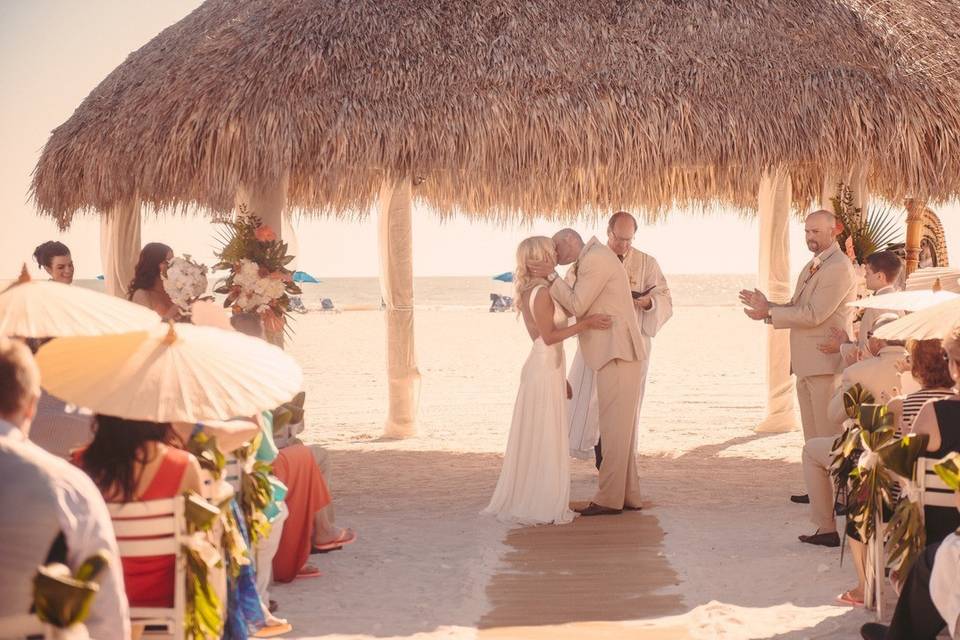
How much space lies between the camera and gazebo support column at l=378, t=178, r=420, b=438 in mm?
11375

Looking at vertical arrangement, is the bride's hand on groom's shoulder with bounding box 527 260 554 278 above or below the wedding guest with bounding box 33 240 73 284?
below

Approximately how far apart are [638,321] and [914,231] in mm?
2077

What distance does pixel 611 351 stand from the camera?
7.35m

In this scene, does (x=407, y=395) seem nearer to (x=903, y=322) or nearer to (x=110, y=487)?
(x=903, y=322)

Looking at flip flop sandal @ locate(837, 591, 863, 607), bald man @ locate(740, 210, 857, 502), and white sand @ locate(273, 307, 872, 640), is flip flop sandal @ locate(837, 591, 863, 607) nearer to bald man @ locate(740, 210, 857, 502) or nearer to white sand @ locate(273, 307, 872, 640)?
white sand @ locate(273, 307, 872, 640)

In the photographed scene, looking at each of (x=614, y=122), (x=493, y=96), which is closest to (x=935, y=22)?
(x=614, y=122)

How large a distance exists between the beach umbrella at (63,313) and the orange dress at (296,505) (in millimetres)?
1993

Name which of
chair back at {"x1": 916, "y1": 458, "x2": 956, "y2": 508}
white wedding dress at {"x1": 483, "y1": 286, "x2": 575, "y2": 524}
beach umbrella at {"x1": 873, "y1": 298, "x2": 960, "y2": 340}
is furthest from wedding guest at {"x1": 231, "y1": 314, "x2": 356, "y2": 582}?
chair back at {"x1": 916, "y1": 458, "x2": 956, "y2": 508}

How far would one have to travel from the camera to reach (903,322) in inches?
182

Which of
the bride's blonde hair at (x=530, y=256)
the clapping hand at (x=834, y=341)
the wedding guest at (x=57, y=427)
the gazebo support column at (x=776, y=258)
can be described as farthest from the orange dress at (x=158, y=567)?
the gazebo support column at (x=776, y=258)

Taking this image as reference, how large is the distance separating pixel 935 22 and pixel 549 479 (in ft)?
16.7

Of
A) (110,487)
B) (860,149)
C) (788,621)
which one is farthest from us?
(860,149)

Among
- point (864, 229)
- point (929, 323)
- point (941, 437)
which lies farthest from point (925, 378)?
point (864, 229)

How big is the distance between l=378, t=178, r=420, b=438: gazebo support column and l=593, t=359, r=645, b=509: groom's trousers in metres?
4.16
